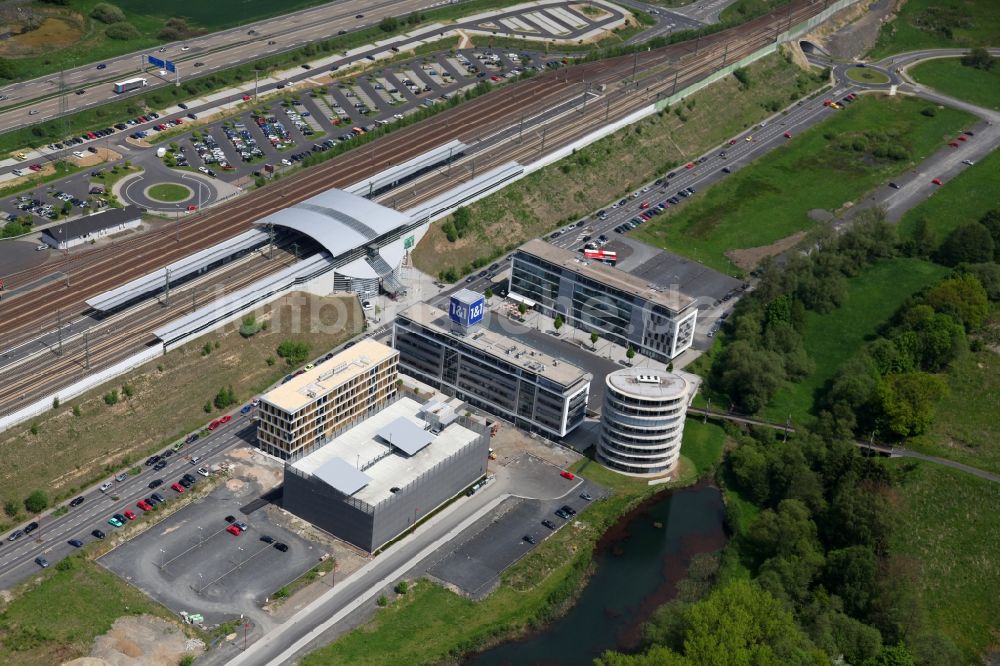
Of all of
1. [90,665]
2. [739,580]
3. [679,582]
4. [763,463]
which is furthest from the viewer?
[763,463]

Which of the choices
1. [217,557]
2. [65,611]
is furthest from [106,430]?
[65,611]

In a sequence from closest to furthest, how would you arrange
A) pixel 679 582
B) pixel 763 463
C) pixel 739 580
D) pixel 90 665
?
pixel 90 665
pixel 739 580
pixel 679 582
pixel 763 463

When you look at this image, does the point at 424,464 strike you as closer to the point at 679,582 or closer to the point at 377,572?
the point at 377,572

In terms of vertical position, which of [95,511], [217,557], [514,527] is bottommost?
[514,527]

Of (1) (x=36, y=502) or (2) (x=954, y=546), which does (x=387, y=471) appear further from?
(2) (x=954, y=546)

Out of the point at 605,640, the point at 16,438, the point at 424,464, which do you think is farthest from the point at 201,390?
the point at 605,640

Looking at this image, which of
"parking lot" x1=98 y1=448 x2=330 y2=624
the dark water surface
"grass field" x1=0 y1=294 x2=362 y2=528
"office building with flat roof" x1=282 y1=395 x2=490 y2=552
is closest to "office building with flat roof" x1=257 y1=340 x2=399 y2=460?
"office building with flat roof" x1=282 y1=395 x2=490 y2=552
